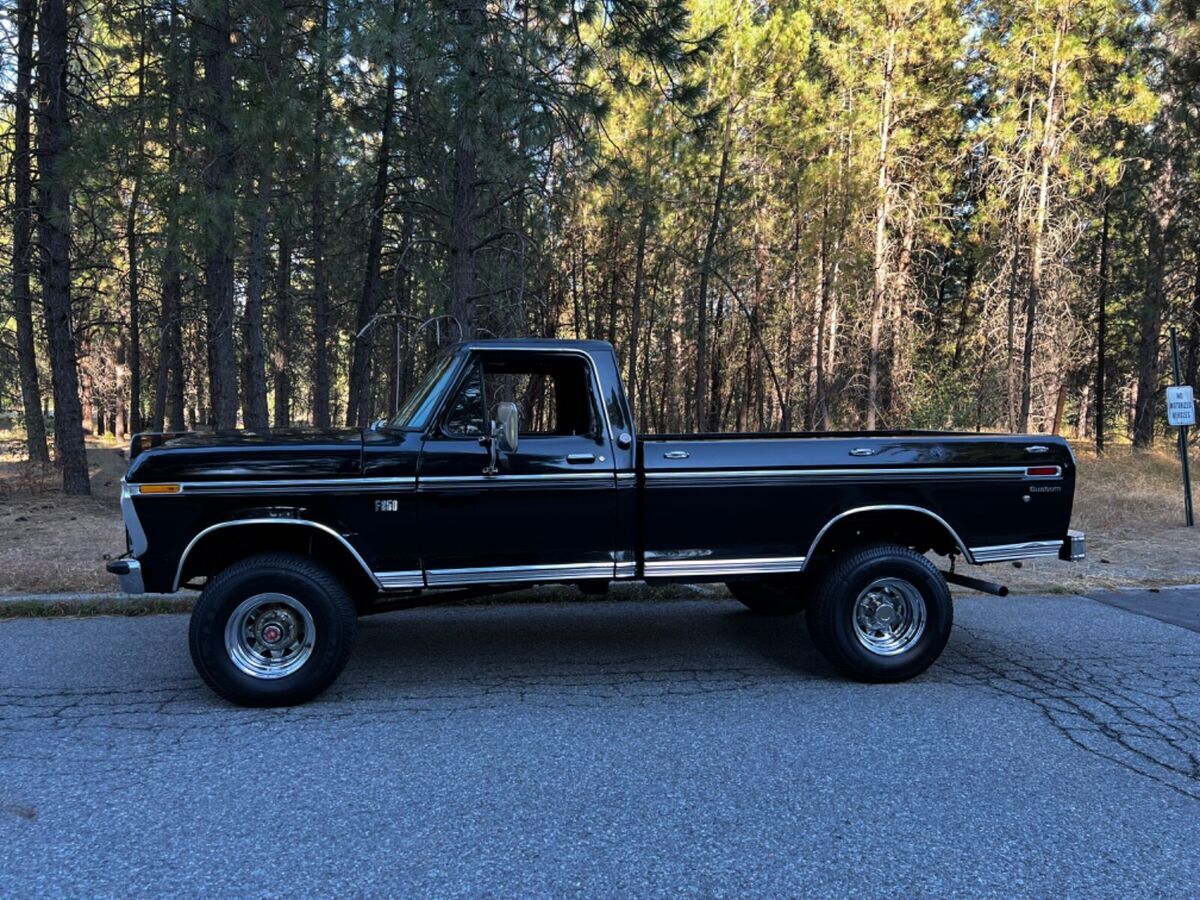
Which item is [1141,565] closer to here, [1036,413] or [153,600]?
[153,600]

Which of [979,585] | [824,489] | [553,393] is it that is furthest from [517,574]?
[979,585]

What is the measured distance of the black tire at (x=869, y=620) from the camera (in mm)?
5012

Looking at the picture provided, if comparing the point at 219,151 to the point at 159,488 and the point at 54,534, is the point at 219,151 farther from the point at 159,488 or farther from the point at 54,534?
the point at 159,488

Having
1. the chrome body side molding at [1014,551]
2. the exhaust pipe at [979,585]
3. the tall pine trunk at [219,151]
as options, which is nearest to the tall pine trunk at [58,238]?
the tall pine trunk at [219,151]

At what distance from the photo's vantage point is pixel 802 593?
19.5 feet

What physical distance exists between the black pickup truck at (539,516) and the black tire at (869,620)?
0.5 inches

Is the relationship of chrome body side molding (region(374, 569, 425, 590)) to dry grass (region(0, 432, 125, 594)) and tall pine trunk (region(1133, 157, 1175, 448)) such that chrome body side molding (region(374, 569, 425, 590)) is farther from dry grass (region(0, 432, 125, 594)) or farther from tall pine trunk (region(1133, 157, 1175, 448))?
tall pine trunk (region(1133, 157, 1175, 448))

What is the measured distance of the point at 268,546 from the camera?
4.88 m

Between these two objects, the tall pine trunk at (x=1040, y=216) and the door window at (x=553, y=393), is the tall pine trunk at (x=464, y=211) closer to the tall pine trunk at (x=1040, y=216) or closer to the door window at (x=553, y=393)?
the door window at (x=553, y=393)

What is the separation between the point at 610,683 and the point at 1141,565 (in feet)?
22.7

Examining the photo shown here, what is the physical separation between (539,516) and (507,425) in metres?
0.68

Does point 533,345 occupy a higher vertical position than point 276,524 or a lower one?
higher

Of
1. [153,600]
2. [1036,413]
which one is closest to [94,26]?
[153,600]

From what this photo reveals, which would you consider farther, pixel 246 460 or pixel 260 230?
pixel 260 230
